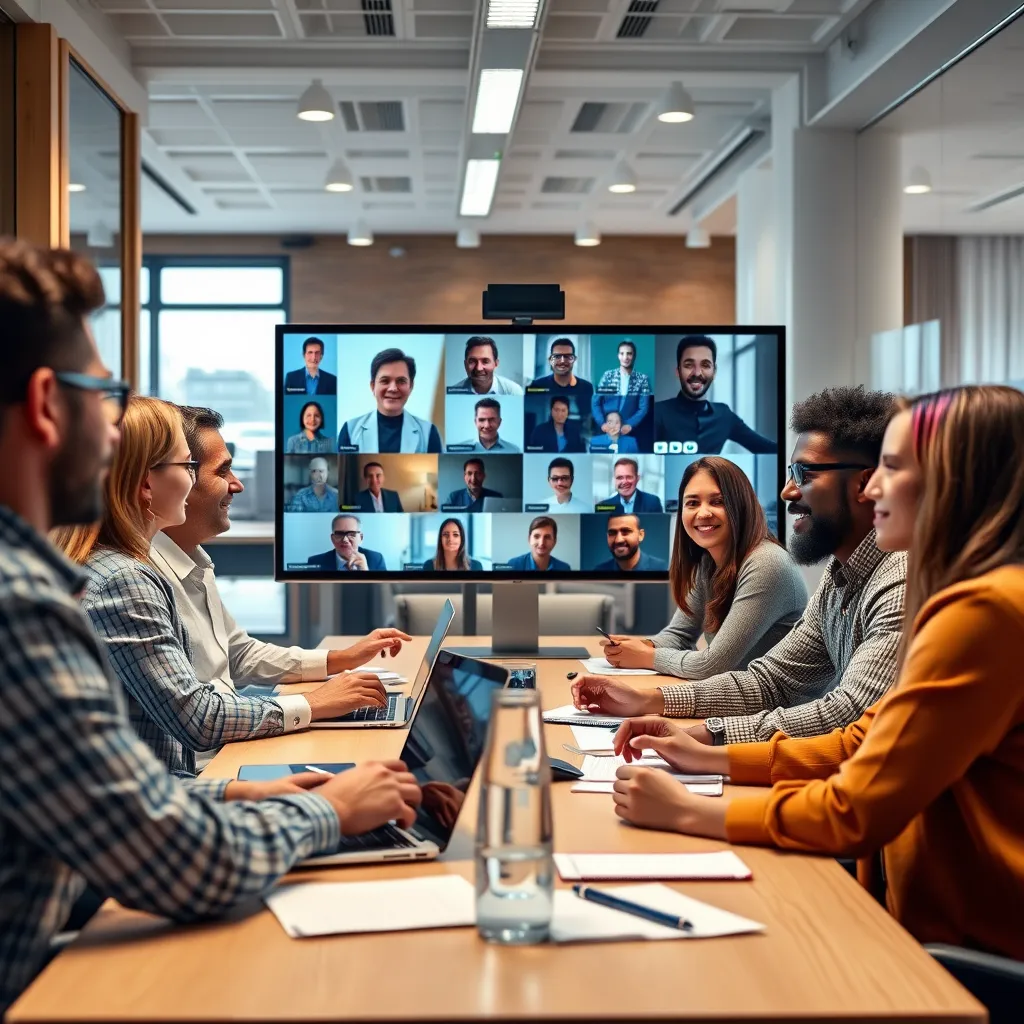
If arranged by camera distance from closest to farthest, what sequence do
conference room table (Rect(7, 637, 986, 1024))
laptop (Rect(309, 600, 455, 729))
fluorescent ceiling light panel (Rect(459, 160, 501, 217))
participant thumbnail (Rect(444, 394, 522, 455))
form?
1. conference room table (Rect(7, 637, 986, 1024))
2. laptop (Rect(309, 600, 455, 729))
3. participant thumbnail (Rect(444, 394, 522, 455))
4. fluorescent ceiling light panel (Rect(459, 160, 501, 217))

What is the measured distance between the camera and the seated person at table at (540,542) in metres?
2.98

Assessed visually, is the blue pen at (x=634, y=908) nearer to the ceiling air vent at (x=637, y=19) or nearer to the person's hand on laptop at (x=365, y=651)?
the person's hand on laptop at (x=365, y=651)

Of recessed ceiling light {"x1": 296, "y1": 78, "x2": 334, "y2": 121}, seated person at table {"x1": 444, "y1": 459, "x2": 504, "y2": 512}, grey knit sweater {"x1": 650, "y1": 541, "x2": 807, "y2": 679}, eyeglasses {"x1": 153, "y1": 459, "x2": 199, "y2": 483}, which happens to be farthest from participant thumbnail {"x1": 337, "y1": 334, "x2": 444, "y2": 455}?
recessed ceiling light {"x1": 296, "y1": 78, "x2": 334, "y2": 121}

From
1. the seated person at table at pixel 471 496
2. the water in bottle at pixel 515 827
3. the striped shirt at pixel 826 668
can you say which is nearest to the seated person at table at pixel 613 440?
the seated person at table at pixel 471 496

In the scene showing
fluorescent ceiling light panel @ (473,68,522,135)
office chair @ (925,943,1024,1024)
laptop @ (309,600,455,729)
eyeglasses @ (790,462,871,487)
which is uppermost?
fluorescent ceiling light panel @ (473,68,522,135)

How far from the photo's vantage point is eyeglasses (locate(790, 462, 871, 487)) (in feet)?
7.46

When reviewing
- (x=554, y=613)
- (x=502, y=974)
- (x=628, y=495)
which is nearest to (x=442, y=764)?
(x=502, y=974)

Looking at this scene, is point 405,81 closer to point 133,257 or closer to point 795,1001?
point 133,257

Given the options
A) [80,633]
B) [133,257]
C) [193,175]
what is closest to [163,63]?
[133,257]

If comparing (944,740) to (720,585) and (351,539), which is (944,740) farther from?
(351,539)

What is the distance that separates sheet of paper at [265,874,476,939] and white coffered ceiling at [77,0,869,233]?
3784mm

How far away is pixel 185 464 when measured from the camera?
2354 millimetres

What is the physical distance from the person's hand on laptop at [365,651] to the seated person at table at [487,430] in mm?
492

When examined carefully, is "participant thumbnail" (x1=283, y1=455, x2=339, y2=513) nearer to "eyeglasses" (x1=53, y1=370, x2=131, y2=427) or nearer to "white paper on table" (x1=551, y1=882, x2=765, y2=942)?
"eyeglasses" (x1=53, y1=370, x2=131, y2=427)
